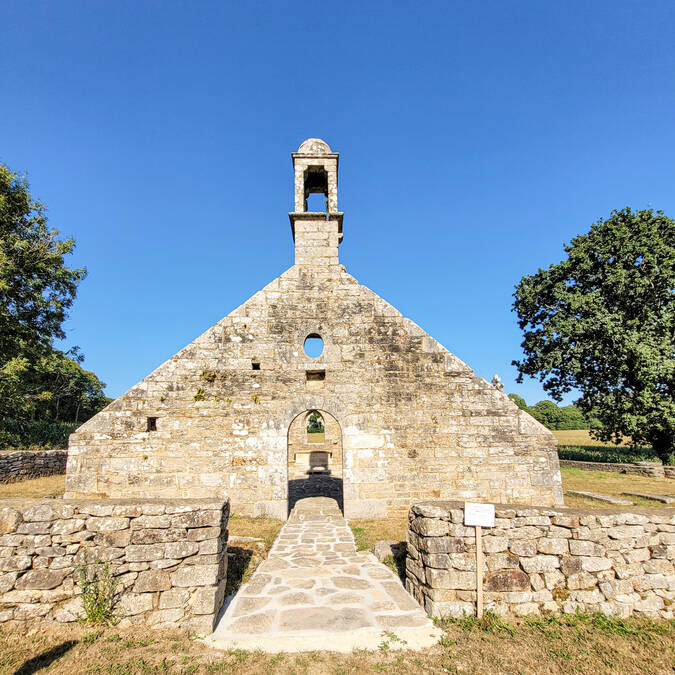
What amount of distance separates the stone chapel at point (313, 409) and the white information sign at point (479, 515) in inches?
200

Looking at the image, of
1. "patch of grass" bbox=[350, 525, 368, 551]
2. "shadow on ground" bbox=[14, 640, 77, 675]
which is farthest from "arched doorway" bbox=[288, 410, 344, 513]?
"shadow on ground" bbox=[14, 640, 77, 675]

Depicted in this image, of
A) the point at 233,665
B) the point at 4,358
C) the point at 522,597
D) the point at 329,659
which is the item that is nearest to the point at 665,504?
the point at 522,597

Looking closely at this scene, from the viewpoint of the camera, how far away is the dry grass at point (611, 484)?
33.6 feet

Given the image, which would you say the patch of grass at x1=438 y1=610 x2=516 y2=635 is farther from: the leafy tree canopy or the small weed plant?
the leafy tree canopy

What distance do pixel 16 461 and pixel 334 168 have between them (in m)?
16.0

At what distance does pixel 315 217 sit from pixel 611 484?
13735mm

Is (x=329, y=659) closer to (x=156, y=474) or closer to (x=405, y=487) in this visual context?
(x=405, y=487)

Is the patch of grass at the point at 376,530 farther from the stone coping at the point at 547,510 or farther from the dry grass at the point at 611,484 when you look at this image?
the dry grass at the point at 611,484

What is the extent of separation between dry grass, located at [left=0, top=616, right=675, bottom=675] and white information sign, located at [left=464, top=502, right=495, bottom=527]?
0.97m

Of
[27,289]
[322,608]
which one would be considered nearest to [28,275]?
[27,289]

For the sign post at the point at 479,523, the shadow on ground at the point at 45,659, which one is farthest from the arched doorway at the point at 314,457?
the shadow on ground at the point at 45,659

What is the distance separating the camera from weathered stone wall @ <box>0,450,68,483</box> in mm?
14475

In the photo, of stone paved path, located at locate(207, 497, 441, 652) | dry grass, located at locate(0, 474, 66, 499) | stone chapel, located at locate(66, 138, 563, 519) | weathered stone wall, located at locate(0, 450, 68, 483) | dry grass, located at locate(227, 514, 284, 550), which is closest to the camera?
stone paved path, located at locate(207, 497, 441, 652)

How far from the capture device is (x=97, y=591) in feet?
13.3
